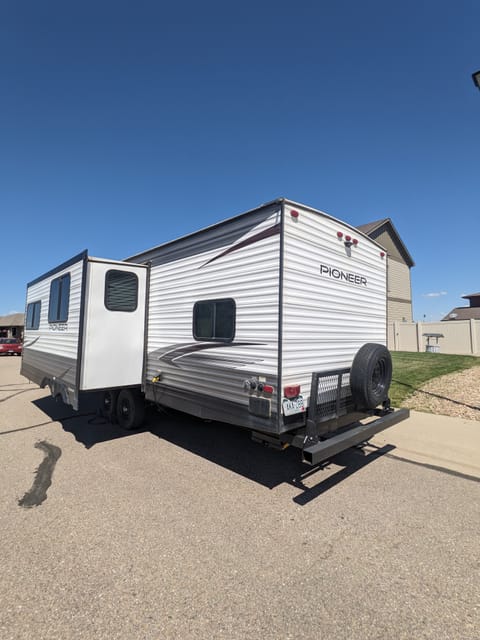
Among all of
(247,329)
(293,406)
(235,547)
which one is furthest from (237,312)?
(235,547)

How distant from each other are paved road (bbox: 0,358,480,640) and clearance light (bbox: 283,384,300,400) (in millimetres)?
1230

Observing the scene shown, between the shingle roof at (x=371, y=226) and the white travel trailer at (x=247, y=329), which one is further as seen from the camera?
the shingle roof at (x=371, y=226)

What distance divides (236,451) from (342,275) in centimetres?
327

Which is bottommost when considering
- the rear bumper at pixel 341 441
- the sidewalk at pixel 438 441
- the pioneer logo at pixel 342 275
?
the sidewalk at pixel 438 441

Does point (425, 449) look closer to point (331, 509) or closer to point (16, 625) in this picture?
point (331, 509)

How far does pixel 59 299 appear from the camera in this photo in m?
7.16

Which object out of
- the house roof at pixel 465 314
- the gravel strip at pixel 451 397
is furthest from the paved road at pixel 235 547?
the house roof at pixel 465 314

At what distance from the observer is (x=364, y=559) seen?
3020mm

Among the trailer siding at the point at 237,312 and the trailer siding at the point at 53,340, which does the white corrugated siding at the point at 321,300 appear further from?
the trailer siding at the point at 53,340

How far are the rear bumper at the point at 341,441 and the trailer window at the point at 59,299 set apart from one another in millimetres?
5214

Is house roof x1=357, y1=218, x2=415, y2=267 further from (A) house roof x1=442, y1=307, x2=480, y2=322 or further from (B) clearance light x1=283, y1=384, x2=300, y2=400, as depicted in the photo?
(B) clearance light x1=283, y1=384, x2=300, y2=400

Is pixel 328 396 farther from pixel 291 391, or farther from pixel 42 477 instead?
pixel 42 477

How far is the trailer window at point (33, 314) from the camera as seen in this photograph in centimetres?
883

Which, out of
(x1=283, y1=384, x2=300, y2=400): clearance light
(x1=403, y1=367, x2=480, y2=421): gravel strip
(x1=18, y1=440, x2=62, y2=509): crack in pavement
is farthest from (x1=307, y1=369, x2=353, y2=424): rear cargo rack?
(x1=403, y1=367, x2=480, y2=421): gravel strip
